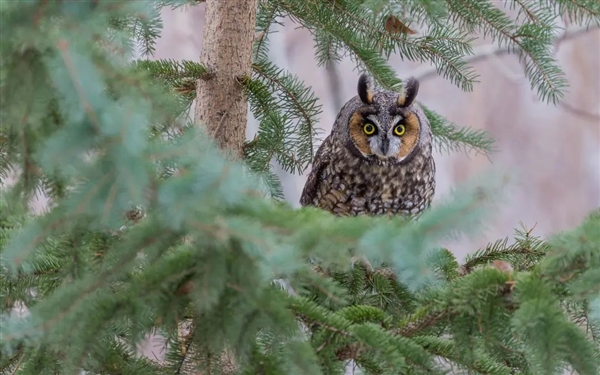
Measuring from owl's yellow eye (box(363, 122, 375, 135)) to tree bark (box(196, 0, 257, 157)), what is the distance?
19.3 inches

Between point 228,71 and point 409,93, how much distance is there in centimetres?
54

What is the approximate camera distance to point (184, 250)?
2.78ft

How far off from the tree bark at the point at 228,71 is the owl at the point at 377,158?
1.41ft

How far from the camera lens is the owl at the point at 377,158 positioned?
2057 mm

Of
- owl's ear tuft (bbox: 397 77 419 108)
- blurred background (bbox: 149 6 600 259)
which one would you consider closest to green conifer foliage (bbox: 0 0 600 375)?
owl's ear tuft (bbox: 397 77 419 108)

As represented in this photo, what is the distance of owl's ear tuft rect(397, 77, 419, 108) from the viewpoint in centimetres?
198

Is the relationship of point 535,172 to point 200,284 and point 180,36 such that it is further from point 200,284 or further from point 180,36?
point 200,284


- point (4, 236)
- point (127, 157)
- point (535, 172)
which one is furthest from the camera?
point (535, 172)

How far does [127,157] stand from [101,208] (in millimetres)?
61

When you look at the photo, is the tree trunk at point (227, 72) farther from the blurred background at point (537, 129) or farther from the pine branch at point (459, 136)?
the blurred background at point (537, 129)

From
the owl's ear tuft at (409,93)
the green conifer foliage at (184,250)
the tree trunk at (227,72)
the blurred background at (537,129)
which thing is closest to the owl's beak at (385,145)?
the owl's ear tuft at (409,93)

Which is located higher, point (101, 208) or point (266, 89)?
point (266, 89)

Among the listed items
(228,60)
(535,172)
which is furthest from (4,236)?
(535,172)

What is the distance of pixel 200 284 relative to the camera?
0.80 m
